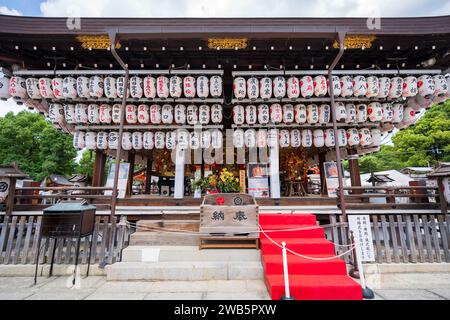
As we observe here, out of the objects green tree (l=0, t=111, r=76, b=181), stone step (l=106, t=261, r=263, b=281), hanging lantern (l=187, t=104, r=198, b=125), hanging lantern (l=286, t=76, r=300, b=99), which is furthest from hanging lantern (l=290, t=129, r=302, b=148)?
green tree (l=0, t=111, r=76, b=181)

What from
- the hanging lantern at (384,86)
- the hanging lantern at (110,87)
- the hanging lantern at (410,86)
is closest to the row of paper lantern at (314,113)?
the hanging lantern at (384,86)

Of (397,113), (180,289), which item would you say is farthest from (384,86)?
(180,289)

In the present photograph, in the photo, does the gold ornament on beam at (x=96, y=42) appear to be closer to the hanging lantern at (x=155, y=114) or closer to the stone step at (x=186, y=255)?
the hanging lantern at (x=155, y=114)

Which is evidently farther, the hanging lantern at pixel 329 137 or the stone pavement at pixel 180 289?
the hanging lantern at pixel 329 137

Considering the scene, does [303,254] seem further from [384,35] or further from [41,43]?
[41,43]

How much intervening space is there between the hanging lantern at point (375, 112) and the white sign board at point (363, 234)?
12.1 feet

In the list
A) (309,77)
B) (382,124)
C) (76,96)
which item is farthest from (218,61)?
(382,124)

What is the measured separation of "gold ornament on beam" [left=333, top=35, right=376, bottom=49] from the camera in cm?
667

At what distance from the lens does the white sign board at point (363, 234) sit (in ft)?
18.0

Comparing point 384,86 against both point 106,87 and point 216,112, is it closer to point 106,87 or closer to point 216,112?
point 216,112

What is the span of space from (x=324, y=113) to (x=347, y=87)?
1.07 meters

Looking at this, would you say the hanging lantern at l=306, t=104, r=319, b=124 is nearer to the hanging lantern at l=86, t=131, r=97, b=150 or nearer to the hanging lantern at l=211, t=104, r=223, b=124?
the hanging lantern at l=211, t=104, r=223, b=124
